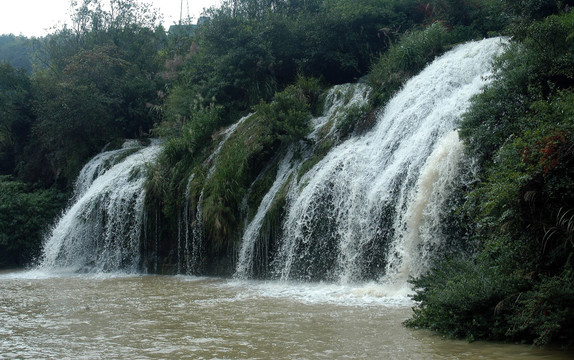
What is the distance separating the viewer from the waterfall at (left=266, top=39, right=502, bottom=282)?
10.3 m

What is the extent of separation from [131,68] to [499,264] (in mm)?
22655

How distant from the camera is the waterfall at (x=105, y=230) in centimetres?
1616

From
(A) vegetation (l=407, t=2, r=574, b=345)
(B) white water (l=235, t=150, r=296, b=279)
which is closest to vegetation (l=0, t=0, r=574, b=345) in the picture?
(A) vegetation (l=407, t=2, r=574, b=345)

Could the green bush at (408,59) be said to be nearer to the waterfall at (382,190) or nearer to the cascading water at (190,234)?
the waterfall at (382,190)

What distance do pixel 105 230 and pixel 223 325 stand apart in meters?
10.2

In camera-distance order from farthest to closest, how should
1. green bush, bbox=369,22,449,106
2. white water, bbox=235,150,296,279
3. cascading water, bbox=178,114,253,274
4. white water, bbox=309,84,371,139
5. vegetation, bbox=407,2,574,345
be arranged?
green bush, bbox=369,22,449,106 < white water, bbox=309,84,371,139 < cascading water, bbox=178,114,253,274 < white water, bbox=235,150,296,279 < vegetation, bbox=407,2,574,345

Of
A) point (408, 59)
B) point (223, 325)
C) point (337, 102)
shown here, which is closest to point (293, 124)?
point (337, 102)

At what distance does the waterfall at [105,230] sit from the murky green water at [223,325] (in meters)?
4.27

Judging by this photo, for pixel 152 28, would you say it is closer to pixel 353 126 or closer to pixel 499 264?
pixel 353 126

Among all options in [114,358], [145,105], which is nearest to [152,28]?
[145,105]

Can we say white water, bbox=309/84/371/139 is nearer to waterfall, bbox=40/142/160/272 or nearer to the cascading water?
the cascading water

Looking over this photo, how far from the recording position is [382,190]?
11188 mm

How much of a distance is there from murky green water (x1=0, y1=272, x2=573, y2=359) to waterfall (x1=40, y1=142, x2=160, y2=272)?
14.0ft

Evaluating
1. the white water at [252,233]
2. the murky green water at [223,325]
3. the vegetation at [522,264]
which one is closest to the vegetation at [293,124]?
the vegetation at [522,264]
